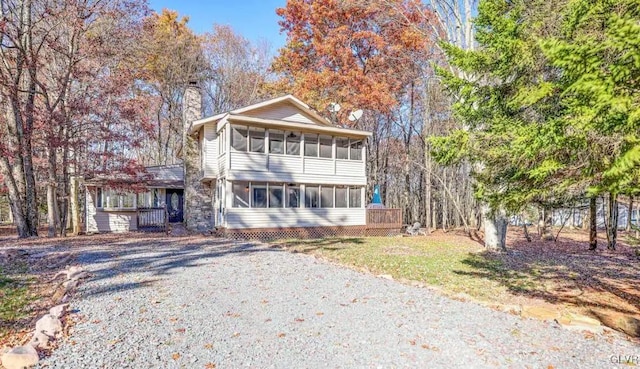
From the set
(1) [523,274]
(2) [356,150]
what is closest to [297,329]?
(1) [523,274]

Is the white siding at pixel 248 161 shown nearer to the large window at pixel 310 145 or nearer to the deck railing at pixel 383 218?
the large window at pixel 310 145

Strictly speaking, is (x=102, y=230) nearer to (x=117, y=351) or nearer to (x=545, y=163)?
(x=117, y=351)

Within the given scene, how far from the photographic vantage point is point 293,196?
16125 mm

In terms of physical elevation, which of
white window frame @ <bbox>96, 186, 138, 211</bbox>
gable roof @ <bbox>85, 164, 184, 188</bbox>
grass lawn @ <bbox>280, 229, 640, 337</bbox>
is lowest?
grass lawn @ <bbox>280, 229, 640, 337</bbox>

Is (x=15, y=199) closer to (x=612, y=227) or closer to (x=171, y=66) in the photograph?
(x=171, y=66)

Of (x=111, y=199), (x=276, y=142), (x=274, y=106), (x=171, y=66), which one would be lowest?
(x=111, y=199)

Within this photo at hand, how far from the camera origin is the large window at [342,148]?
17.2m

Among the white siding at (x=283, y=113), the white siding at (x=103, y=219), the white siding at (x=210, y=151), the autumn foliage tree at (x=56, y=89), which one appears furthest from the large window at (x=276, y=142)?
the white siding at (x=103, y=219)

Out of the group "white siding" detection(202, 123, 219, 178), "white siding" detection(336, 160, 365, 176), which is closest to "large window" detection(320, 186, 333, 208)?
"white siding" detection(336, 160, 365, 176)

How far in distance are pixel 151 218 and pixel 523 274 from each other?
1748 cm

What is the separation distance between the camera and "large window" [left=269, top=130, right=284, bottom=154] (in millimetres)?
15680

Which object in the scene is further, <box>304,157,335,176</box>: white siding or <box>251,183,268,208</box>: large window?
<box>304,157,335,176</box>: white siding

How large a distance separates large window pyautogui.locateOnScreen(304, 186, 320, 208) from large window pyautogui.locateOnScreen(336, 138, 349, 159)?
6.36 feet

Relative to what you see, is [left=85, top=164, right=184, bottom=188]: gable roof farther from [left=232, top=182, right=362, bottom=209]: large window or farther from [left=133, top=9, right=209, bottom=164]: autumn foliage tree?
[left=232, top=182, right=362, bottom=209]: large window
